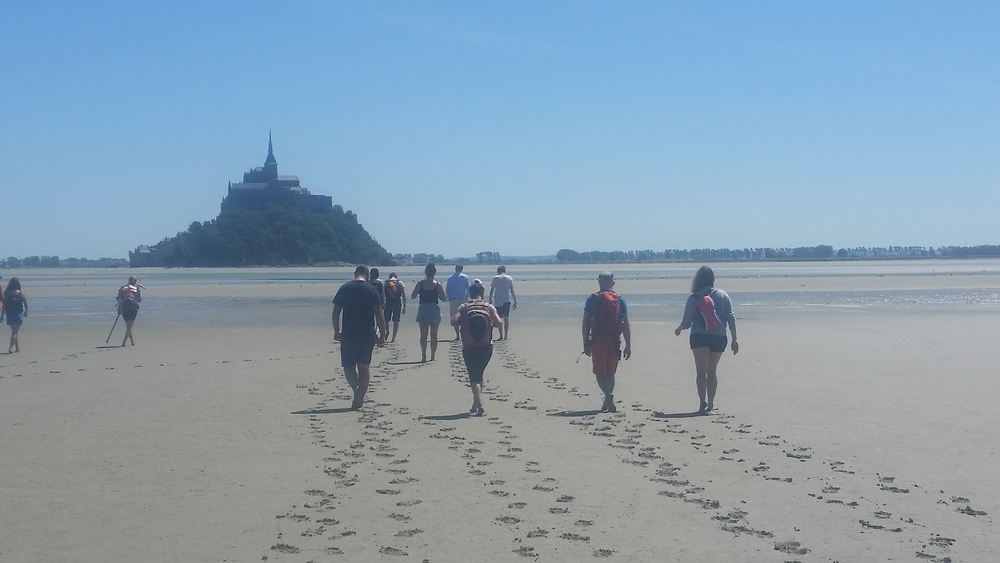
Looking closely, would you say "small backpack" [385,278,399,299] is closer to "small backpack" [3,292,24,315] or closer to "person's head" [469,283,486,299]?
"small backpack" [3,292,24,315]

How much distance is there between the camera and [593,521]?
19.1 feet

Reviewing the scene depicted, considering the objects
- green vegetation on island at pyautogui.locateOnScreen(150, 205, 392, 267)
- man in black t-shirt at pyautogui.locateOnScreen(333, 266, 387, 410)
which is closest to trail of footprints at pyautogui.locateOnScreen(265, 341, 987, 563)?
man in black t-shirt at pyautogui.locateOnScreen(333, 266, 387, 410)

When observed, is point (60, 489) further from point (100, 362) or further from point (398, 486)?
point (100, 362)

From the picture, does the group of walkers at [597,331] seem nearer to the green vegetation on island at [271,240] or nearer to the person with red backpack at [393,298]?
the person with red backpack at [393,298]

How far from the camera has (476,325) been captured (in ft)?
32.7

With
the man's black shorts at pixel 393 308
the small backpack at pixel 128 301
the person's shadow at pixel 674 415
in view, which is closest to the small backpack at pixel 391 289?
the man's black shorts at pixel 393 308

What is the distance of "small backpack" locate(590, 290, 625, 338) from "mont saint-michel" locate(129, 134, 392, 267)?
6215 inches

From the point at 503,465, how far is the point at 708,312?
3.61 meters

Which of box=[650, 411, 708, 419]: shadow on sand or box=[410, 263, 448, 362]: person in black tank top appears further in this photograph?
box=[410, 263, 448, 362]: person in black tank top

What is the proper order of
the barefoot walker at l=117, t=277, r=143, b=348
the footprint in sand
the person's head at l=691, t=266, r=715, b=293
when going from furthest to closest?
the barefoot walker at l=117, t=277, r=143, b=348, the person's head at l=691, t=266, r=715, b=293, the footprint in sand

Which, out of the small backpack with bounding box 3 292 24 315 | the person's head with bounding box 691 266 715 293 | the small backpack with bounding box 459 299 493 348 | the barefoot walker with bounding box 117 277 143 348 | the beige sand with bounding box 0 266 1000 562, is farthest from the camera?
the barefoot walker with bounding box 117 277 143 348

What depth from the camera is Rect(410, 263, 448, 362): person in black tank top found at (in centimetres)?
1502

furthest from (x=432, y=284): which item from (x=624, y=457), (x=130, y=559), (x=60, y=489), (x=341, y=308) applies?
(x=130, y=559)

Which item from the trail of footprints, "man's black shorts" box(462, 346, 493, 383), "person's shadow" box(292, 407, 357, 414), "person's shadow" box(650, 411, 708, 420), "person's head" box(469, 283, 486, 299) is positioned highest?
"person's head" box(469, 283, 486, 299)
